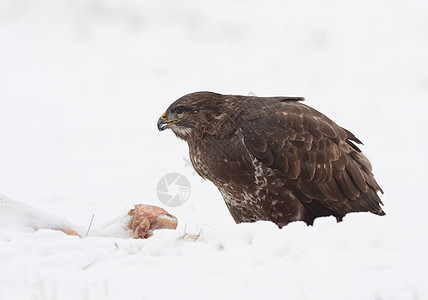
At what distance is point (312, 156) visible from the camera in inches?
189

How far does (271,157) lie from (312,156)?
1.39ft

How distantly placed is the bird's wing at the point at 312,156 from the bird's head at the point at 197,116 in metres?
0.29

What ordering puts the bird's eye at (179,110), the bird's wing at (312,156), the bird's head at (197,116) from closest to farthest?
1. the bird's wing at (312,156)
2. the bird's head at (197,116)
3. the bird's eye at (179,110)

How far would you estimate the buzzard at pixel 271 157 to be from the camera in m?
4.63

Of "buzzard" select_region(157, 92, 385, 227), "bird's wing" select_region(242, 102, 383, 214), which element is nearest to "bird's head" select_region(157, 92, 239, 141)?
Answer: "buzzard" select_region(157, 92, 385, 227)

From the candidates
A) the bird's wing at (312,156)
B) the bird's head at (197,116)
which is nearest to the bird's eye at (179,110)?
the bird's head at (197,116)

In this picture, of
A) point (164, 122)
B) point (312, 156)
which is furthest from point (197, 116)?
point (312, 156)

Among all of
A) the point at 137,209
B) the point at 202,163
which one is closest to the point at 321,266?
the point at 137,209

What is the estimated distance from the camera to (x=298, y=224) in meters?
3.27

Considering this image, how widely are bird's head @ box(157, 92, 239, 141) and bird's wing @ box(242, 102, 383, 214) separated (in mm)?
293

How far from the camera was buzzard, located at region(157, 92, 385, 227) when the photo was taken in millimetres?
4629

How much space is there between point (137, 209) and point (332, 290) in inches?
84.7

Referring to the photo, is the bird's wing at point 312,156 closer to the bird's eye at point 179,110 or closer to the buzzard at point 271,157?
the buzzard at point 271,157

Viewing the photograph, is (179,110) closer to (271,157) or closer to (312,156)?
(271,157)
